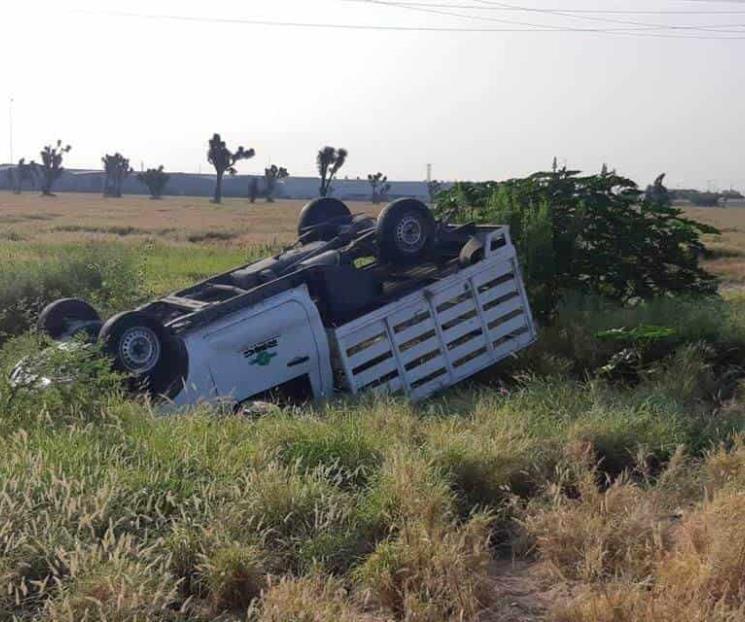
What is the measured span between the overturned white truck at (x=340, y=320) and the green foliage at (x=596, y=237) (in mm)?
2234

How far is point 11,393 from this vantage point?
5512 mm

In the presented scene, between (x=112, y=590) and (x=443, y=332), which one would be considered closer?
(x=112, y=590)

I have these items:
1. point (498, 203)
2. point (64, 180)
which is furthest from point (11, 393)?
point (64, 180)

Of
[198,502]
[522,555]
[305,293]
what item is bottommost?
[522,555]

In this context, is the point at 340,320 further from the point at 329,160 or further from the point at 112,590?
the point at 329,160

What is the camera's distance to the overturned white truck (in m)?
7.31

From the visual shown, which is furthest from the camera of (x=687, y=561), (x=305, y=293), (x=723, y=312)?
(x=723, y=312)

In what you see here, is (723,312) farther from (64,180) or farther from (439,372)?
(64,180)

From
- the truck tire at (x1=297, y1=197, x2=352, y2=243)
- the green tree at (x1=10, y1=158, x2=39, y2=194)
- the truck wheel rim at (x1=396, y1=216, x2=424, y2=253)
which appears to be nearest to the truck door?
the truck wheel rim at (x1=396, y1=216, x2=424, y2=253)

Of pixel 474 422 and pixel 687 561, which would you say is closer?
pixel 687 561

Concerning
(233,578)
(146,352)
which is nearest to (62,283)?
(146,352)

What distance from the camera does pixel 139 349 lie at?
7.04 m

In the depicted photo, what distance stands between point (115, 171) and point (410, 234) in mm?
102131

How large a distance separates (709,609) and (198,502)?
6.94 ft
